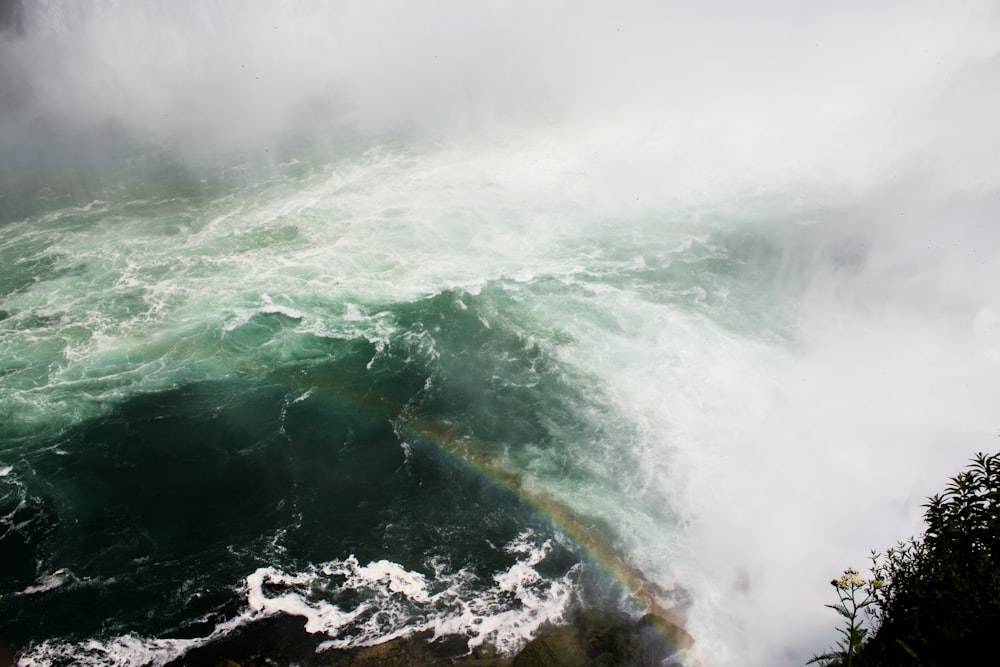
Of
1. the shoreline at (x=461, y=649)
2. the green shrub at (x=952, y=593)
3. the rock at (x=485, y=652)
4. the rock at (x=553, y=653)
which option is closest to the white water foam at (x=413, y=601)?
the rock at (x=485, y=652)

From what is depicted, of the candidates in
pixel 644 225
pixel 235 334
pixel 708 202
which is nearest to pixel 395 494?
pixel 235 334

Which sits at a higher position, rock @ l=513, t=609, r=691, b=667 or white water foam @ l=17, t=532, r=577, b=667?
white water foam @ l=17, t=532, r=577, b=667

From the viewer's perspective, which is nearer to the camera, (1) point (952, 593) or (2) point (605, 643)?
(1) point (952, 593)

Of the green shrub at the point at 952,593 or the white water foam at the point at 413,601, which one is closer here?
the green shrub at the point at 952,593

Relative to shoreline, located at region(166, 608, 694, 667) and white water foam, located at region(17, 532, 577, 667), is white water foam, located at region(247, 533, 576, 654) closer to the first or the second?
white water foam, located at region(17, 532, 577, 667)

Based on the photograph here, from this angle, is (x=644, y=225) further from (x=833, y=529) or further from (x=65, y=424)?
(x=65, y=424)

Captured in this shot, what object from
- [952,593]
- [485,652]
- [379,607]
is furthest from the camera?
[379,607]

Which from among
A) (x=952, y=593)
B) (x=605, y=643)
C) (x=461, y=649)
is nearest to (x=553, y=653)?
(x=605, y=643)

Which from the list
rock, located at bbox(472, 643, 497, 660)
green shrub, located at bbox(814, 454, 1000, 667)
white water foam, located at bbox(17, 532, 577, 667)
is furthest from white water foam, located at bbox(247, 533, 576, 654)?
green shrub, located at bbox(814, 454, 1000, 667)

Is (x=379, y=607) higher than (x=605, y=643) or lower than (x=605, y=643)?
higher

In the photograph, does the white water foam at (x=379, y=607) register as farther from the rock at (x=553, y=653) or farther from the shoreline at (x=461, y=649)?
the rock at (x=553, y=653)

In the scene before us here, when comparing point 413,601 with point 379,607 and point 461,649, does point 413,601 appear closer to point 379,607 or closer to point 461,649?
point 379,607
